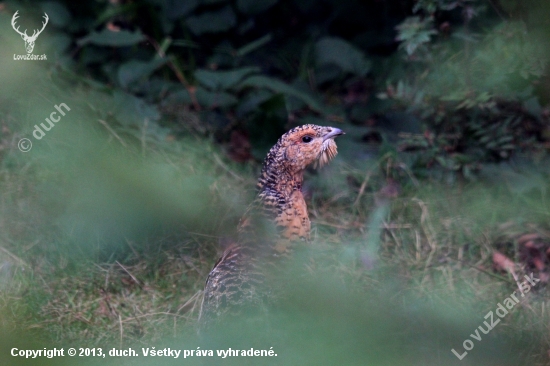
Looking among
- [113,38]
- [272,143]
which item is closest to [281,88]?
[272,143]

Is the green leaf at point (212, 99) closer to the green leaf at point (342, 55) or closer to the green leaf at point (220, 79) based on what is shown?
the green leaf at point (220, 79)

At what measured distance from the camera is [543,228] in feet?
→ 13.7

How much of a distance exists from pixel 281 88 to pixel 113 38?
145 centimetres

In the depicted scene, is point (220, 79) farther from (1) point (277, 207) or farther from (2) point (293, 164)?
(1) point (277, 207)

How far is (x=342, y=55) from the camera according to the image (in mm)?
5266

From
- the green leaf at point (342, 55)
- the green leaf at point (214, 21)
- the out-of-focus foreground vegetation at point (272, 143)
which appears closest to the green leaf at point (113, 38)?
the out-of-focus foreground vegetation at point (272, 143)

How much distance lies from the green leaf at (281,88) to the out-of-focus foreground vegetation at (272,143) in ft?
0.05

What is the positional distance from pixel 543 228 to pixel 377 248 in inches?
41.6

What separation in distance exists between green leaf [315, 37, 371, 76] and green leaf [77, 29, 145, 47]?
142 cm

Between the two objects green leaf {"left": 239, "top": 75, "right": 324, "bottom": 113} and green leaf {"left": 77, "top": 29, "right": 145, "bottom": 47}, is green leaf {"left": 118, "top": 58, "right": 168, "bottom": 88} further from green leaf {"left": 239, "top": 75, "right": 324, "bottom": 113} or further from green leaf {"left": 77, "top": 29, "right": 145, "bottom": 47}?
green leaf {"left": 239, "top": 75, "right": 324, "bottom": 113}

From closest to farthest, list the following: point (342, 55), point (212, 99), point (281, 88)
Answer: point (281, 88) → point (212, 99) → point (342, 55)

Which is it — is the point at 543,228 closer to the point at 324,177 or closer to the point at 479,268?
the point at 479,268

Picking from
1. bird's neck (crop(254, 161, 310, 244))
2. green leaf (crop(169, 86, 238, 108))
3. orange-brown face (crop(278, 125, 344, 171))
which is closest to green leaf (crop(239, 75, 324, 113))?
green leaf (crop(169, 86, 238, 108))

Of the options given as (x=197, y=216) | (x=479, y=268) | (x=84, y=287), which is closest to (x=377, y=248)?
(x=479, y=268)
